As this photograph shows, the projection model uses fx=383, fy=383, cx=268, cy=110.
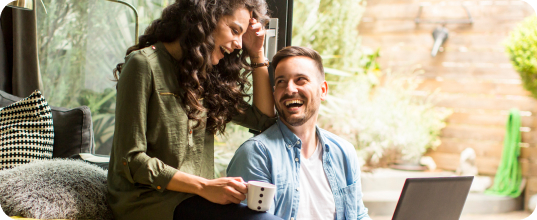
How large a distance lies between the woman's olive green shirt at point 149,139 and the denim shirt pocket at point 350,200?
0.56 m

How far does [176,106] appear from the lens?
1.14 m

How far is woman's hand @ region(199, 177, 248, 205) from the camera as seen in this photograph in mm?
1023

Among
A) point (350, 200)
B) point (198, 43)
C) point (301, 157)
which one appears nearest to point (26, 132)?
point (198, 43)

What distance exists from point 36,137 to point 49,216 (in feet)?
1.56

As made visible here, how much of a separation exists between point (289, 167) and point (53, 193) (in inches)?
29.5

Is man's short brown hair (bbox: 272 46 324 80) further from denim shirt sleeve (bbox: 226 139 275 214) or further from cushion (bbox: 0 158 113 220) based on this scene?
cushion (bbox: 0 158 113 220)

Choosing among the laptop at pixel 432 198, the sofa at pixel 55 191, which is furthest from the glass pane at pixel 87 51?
the laptop at pixel 432 198

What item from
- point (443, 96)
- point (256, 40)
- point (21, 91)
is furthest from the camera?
point (443, 96)

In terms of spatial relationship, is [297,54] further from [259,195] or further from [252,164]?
[259,195]

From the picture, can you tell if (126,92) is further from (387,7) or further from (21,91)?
(387,7)

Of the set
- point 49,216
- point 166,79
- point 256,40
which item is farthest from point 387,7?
point 49,216

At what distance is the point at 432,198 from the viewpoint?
1104mm

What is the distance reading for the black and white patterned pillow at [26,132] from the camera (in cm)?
141

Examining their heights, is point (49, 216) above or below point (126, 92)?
below
